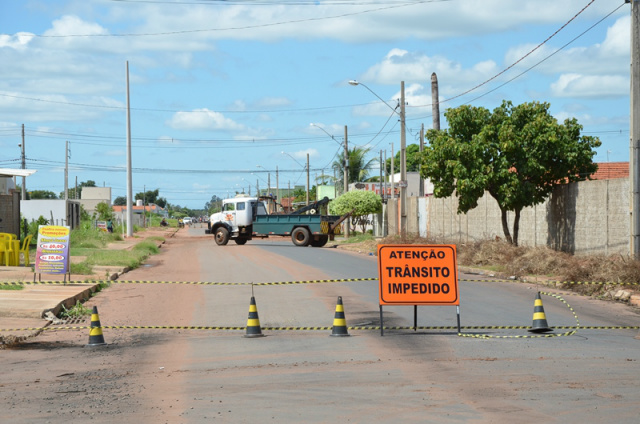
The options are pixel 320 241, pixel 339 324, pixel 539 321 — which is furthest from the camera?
pixel 320 241

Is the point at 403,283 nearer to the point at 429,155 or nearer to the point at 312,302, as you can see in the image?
the point at 312,302

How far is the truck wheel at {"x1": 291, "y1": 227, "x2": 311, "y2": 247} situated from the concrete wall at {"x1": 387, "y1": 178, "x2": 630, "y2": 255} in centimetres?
1019

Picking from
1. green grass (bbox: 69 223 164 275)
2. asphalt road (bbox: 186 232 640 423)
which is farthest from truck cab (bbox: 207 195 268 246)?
asphalt road (bbox: 186 232 640 423)

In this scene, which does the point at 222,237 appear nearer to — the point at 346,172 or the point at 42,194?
the point at 346,172

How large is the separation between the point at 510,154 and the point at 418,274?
1424 centimetres

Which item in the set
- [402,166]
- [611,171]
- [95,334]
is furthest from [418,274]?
[611,171]

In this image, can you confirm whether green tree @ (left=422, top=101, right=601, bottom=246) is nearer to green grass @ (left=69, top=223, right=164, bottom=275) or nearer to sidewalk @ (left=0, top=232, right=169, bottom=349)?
green grass @ (left=69, top=223, right=164, bottom=275)

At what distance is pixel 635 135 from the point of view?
731 inches

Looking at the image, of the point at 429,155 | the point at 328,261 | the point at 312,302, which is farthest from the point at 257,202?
the point at 312,302

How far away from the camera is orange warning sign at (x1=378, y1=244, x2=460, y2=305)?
12.4 m

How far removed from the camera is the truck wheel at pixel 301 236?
44284mm

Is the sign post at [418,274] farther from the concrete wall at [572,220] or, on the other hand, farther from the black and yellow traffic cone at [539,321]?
the concrete wall at [572,220]

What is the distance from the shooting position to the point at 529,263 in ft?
74.4

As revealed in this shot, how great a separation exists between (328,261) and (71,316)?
15579 mm
